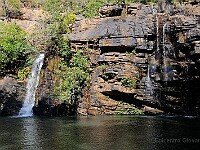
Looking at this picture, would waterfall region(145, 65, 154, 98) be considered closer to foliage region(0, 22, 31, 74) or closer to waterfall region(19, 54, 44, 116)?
waterfall region(19, 54, 44, 116)

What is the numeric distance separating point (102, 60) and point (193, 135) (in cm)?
1548

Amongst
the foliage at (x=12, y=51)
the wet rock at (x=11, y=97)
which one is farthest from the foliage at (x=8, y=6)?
the wet rock at (x=11, y=97)

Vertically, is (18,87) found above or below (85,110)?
above

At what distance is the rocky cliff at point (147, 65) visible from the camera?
99.0ft

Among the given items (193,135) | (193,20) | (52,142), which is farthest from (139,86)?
(52,142)

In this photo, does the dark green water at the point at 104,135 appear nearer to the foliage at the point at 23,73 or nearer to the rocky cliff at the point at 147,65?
the rocky cliff at the point at 147,65

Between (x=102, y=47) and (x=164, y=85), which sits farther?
(x=102, y=47)

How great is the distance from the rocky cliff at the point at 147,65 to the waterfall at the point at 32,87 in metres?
5.61

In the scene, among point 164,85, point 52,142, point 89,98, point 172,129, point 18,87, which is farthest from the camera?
point 18,87

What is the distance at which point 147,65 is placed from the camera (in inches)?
1249

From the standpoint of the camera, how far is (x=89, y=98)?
108ft

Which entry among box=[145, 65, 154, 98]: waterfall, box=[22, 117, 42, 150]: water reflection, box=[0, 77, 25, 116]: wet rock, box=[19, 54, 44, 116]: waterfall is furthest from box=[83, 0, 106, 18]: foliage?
box=[22, 117, 42, 150]: water reflection

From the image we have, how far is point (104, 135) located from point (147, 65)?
13368 mm

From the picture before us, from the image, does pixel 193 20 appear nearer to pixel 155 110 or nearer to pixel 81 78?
pixel 155 110
